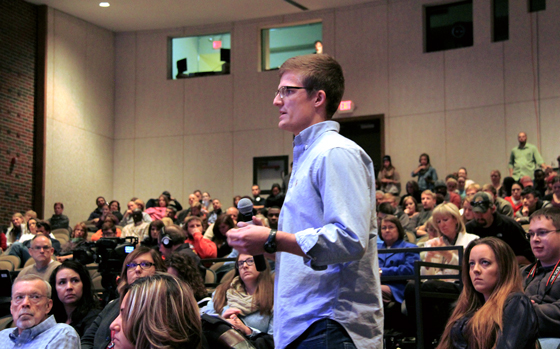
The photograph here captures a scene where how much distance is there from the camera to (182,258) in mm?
4242

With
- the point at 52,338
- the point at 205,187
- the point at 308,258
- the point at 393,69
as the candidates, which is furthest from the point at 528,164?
the point at 308,258

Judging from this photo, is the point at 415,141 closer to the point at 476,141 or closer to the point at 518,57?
the point at 476,141

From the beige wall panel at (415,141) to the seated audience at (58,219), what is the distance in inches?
259

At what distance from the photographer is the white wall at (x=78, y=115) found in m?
13.6

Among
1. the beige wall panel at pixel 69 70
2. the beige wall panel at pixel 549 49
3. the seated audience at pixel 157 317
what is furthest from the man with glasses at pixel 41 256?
the beige wall panel at pixel 549 49

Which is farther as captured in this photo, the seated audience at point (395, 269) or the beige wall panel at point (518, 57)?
the beige wall panel at point (518, 57)

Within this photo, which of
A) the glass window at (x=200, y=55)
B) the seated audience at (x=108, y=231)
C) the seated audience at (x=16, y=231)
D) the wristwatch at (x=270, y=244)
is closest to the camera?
the wristwatch at (x=270, y=244)

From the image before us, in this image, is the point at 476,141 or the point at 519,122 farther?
the point at 476,141

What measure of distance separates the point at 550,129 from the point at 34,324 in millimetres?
10784

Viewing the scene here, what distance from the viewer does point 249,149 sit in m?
14.6

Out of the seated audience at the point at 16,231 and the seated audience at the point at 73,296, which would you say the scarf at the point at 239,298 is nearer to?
the seated audience at the point at 73,296

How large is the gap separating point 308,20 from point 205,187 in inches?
171

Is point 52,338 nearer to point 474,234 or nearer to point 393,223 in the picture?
point 393,223

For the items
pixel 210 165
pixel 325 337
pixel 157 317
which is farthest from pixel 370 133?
pixel 325 337
